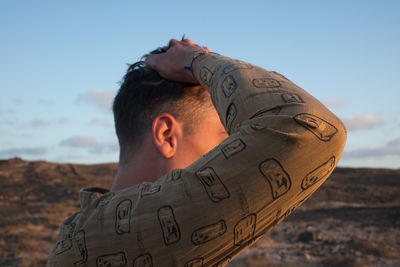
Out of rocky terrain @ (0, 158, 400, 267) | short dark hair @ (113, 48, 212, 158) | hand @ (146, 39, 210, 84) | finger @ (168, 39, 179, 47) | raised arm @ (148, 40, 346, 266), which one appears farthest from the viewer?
rocky terrain @ (0, 158, 400, 267)

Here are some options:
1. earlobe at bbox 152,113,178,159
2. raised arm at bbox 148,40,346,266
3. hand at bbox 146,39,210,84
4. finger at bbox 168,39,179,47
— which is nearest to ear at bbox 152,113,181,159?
earlobe at bbox 152,113,178,159

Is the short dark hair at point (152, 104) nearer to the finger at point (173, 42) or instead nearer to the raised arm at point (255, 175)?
the finger at point (173, 42)

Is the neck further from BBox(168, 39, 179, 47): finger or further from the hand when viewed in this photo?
BBox(168, 39, 179, 47): finger

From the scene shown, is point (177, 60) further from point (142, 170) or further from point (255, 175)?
point (255, 175)

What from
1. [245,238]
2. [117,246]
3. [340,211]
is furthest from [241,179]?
[340,211]

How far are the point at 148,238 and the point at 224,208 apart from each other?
0.88 feet

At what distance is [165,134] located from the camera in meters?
1.83

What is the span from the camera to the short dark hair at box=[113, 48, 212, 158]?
76.5 inches

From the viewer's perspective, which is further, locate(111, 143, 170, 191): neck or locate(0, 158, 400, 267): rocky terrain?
locate(0, 158, 400, 267): rocky terrain

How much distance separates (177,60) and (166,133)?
36cm

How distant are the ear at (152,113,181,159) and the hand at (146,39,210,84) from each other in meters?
0.21

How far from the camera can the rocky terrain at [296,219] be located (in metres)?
10.6

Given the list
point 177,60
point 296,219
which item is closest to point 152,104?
point 177,60

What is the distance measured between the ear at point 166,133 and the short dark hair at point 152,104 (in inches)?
2.3
